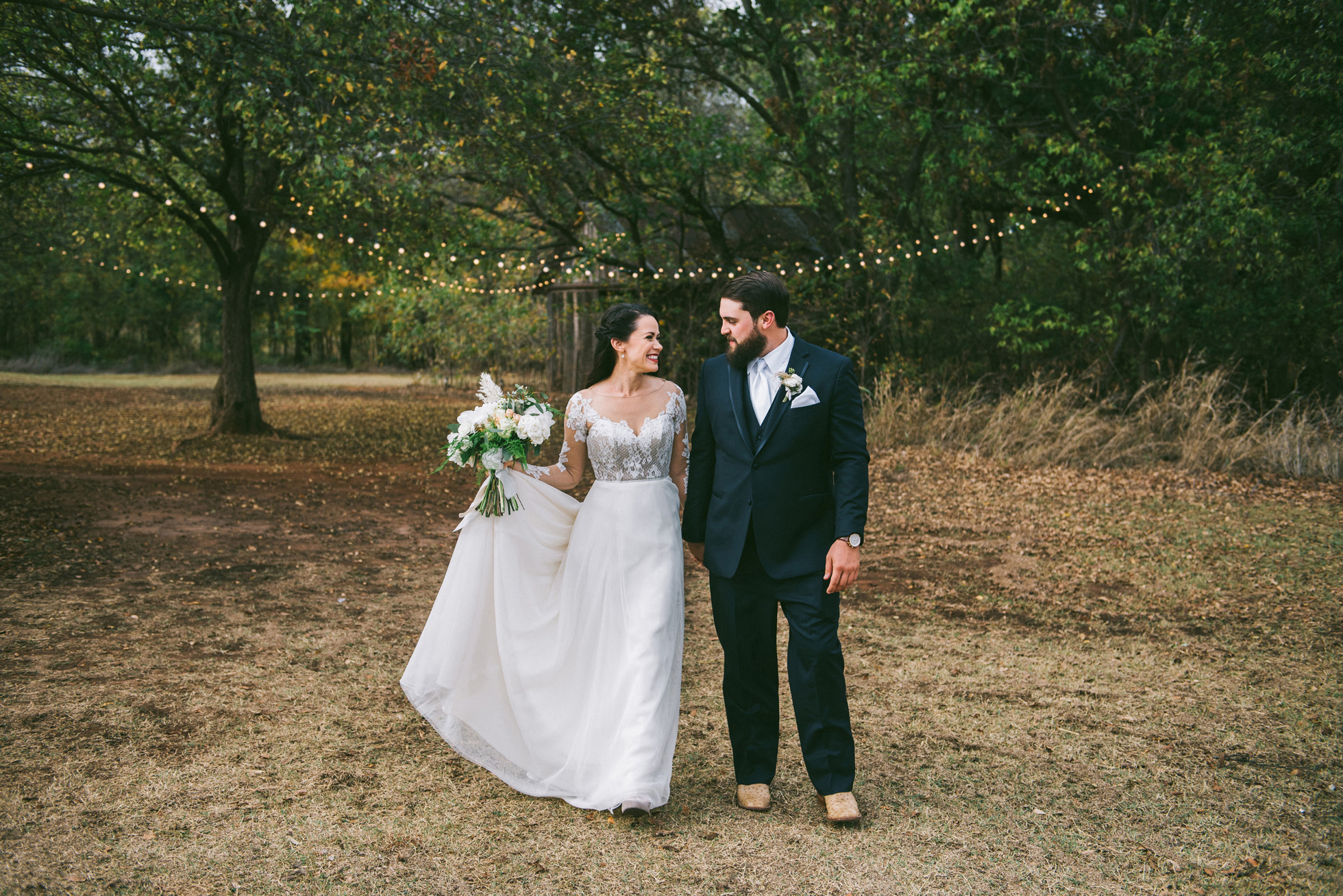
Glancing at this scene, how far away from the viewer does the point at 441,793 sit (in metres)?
3.79

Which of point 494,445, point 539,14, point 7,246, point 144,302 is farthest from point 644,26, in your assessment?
point 144,302

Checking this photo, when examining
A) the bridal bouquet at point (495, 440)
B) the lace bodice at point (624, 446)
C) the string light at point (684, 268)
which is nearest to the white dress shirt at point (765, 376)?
the lace bodice at point (624, 446)

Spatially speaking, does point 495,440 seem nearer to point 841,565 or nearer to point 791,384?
point 791,384

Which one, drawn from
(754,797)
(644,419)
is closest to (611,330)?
(644,419)

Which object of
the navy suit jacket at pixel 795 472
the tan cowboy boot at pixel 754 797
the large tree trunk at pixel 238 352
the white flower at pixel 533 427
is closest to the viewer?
the navy suit jacket at pixel 795 472

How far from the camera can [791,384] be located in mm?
3498

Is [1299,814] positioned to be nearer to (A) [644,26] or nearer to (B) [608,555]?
(B) [608,555]

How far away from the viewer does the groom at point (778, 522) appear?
11.5 ft

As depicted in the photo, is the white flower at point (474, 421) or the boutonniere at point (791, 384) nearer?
the boutonniere at point (791, 384)

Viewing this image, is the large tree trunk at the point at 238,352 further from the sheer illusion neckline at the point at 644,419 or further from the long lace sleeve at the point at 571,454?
the sheer illusion neckline at the point at 644,419

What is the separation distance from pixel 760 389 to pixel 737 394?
0.08 m

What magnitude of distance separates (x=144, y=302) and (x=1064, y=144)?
3479cm

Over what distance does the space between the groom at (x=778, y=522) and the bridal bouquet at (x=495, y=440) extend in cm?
73

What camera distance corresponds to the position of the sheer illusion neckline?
3.89 meters
